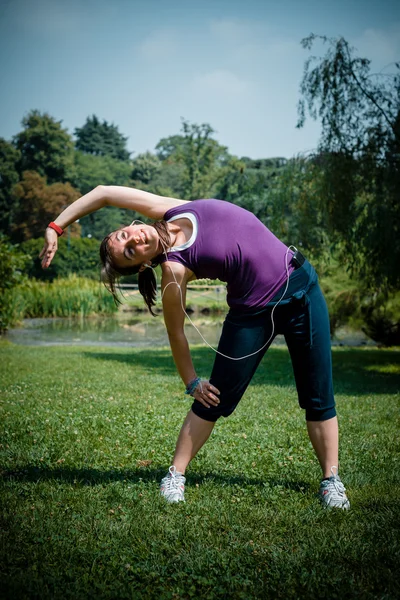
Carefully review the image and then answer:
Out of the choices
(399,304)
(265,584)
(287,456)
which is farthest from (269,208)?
(265,584)

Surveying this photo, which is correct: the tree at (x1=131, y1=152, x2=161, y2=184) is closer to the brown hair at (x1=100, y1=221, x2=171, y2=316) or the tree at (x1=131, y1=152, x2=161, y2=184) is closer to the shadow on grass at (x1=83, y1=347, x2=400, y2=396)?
the shadow on grass at (x1=83, y1=347, x2=400, y2=396)

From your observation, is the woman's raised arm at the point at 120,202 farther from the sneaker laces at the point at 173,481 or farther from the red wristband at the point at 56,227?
the sneaker laces at the point at 173,481

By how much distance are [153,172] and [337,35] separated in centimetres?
5045

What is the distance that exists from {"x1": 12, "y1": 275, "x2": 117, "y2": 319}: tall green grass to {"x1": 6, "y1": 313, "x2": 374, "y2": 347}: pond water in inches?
22.6

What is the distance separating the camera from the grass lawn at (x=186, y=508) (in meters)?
2.33

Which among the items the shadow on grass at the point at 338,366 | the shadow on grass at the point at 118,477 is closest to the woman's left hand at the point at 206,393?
the shadow on grass at the point at 118,477

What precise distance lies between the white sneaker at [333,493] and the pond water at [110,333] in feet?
42.9

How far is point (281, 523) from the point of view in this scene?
2.92 meters

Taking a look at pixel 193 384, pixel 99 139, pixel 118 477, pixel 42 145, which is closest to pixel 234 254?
pixel 193 384

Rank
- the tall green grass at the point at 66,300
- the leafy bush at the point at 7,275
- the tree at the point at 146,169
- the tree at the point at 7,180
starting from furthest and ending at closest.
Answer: the tree at the point at 146,169 < the tree at the point at 7,180 < the tall green grass at the point at 66,300 < the leafy bush at the point at 7,275

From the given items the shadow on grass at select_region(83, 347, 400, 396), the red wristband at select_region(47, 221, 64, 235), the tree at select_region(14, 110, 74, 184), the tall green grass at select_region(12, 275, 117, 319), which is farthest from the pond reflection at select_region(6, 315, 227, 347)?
the tree at select_region(14, 110, 74, 184)

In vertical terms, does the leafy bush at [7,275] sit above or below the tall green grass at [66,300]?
above

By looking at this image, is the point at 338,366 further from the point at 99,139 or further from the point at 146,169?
the point at 99,139

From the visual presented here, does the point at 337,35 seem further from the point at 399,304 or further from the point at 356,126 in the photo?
the point at 399,304
